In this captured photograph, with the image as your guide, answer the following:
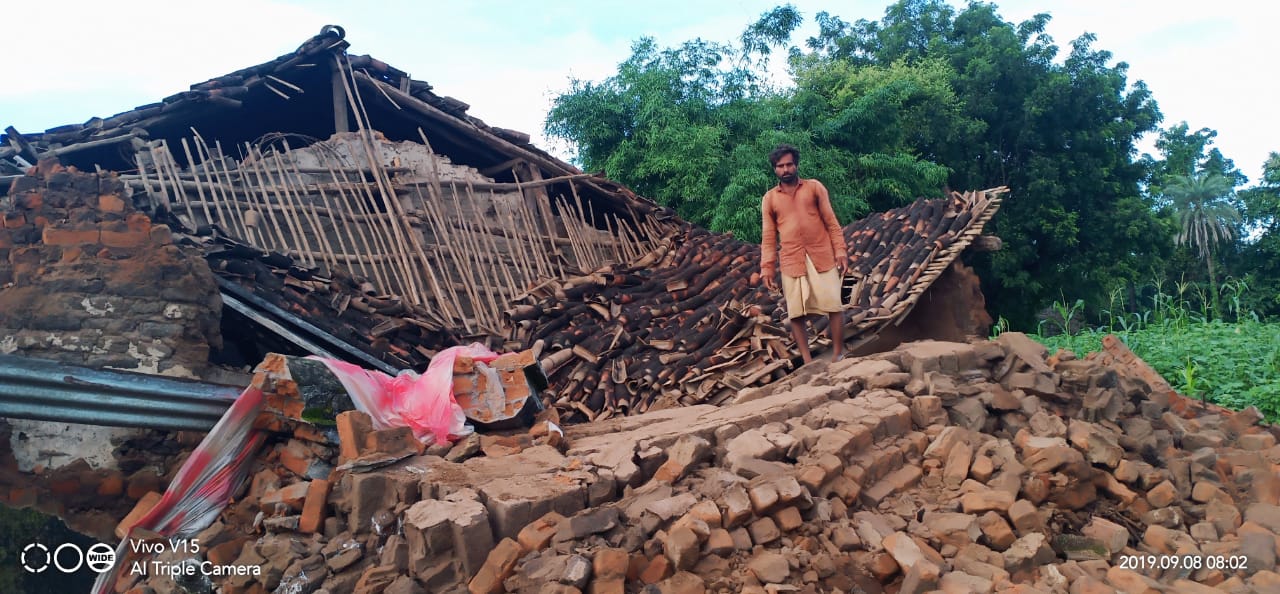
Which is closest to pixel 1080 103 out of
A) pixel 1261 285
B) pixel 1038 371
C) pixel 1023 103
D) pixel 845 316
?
pixel 1023 103

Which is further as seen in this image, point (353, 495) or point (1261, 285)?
point (1261, 285)

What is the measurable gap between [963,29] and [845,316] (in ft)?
48.9

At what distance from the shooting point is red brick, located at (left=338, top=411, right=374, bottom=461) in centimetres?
354

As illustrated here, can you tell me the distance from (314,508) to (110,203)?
97.5 inches

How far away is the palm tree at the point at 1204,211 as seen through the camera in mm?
22906

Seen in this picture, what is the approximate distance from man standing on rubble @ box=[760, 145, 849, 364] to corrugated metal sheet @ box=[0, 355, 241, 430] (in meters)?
3.62

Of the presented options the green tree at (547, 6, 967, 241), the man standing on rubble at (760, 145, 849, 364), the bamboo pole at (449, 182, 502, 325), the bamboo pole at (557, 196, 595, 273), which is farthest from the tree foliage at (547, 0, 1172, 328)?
the man standing on rubble at (760, 145, 849, 364)

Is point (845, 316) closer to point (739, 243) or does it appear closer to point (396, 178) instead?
point (739, 243)

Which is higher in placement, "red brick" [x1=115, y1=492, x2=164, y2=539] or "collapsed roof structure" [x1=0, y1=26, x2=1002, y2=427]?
"collapsed roof structure" [x1=0, y1=26, x2=1002, y2=427]

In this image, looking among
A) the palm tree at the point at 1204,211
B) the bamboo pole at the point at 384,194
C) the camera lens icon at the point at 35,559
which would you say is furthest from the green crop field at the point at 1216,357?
the palm tree at the point at 1204,211

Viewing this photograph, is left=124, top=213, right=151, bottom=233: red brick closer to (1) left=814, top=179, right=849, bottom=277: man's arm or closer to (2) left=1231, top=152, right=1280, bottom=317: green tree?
(1) left=814, top=179, right=849, bottom=277: man's arm

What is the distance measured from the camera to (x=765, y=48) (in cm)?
1546

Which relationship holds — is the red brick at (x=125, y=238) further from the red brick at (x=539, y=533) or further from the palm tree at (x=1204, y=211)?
the palm tree at (x=1204, y=211)

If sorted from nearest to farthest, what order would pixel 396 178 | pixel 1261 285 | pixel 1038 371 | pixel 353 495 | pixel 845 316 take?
pixel 353 495, pixel 1038 371, pixel 845 316, pixel 396 178, pixel 1261 285
